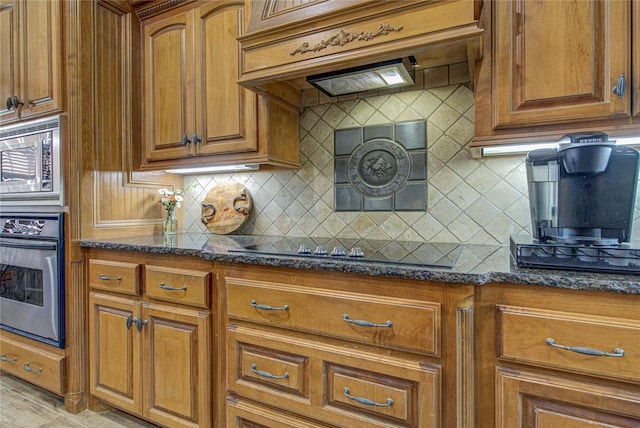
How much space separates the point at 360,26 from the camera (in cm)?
133

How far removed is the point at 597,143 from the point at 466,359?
76cm

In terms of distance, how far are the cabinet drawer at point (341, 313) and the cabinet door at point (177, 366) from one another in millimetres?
246

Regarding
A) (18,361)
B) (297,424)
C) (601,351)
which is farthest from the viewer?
(18,361)

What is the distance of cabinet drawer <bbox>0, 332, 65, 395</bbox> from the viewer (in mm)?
1863

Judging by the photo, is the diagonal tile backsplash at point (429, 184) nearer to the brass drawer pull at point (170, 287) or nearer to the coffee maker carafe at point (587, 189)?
the coffee maker carafe at point (587, 189)

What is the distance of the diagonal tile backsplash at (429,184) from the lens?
1573 millimetres

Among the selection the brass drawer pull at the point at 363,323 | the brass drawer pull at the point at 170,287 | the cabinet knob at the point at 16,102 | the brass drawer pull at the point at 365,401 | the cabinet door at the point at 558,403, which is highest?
the cabinet knob at the point at 16,102

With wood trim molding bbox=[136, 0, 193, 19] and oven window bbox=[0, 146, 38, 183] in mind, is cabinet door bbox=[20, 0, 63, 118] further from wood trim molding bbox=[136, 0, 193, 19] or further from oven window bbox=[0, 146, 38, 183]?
wood trim molding bbox=[136, 0, 193, 19]

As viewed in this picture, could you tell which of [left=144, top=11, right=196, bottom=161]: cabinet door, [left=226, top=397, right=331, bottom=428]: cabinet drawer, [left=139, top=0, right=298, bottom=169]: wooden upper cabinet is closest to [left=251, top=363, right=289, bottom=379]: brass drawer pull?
[left=226, top=397, right=331, bottom=428]: cabinet drawer

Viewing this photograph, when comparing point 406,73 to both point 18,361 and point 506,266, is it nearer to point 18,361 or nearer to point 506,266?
point 506,266

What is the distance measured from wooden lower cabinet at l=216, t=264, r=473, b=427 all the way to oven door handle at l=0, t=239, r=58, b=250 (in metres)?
1.12

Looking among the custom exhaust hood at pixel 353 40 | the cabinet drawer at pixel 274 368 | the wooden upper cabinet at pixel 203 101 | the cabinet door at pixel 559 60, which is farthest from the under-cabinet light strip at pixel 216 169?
the cabinet door at pixel 559 60

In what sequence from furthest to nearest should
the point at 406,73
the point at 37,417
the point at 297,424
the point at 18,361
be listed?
the point at 18,361, the point at 37,417, the point at 406,73, the point at 297,424

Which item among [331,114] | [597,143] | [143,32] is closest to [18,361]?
[143,32]
